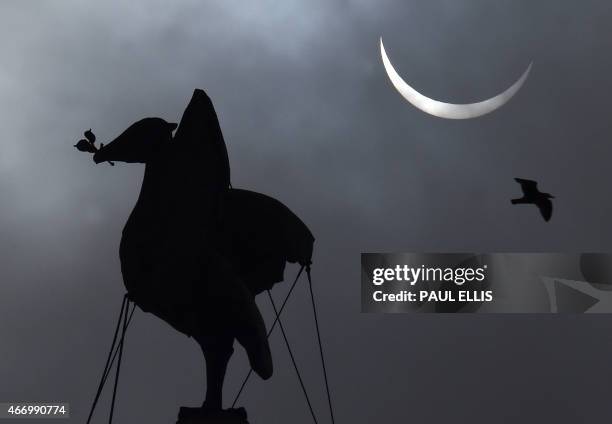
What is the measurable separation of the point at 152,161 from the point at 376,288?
29.5 ft

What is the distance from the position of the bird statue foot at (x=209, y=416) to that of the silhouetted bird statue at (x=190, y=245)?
0.06 ft

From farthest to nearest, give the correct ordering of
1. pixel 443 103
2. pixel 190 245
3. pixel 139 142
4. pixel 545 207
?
pixel 443 103, pixel 545 207, pixel 139 142, pixel 190 245

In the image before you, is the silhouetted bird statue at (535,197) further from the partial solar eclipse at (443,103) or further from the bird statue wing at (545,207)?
the partial solar eclipse at (443,103)

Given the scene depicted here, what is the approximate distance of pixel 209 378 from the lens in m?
19.4

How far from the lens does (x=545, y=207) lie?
81.6 ft

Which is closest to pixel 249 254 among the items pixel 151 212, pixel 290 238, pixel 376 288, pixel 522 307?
pixel 290 238

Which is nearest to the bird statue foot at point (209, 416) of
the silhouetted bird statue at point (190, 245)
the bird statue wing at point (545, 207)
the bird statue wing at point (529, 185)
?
the silhouetted bird statue at point (190, 245)

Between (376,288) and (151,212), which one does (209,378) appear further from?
(376,288)

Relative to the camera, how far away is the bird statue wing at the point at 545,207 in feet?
80.9

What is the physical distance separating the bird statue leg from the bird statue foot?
32 cm

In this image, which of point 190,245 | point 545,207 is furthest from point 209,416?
point 545,207

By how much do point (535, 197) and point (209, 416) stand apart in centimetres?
1030

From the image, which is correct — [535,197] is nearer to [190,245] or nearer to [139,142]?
[190,245]

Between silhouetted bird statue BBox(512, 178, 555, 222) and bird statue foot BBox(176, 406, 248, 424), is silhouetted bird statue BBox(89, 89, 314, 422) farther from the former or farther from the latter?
silhouetted bird statue BBox(512, 178, 555, 222)
